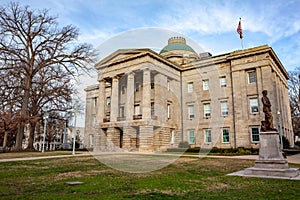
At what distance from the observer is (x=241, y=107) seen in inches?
1359

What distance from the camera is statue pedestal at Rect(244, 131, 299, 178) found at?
10359mm

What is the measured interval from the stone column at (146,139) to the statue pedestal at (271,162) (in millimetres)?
20712

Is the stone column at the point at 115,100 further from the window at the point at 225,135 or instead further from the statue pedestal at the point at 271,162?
the statue pedestal at the point at 271,162

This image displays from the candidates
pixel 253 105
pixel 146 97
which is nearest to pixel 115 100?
pixel 146 97

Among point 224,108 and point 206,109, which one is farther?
point 206,109

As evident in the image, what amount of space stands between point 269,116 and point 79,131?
2552 inches

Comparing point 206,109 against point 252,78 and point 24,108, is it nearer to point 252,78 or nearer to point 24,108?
point 252,78

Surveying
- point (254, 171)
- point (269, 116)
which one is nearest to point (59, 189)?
point (254, 171)

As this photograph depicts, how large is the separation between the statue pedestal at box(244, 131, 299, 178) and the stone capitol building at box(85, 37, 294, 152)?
63.7ft

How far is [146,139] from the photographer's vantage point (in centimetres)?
3225

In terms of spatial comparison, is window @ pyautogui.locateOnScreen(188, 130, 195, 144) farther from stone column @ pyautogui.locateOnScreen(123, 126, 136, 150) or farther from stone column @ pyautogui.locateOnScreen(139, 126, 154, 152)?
stone column @ pyautogui.locateOnScreen(123, 126, 136, 150)

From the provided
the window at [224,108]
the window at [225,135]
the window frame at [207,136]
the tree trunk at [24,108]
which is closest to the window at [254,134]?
the window at [225,135]

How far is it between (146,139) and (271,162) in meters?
22.5

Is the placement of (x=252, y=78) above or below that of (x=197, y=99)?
above
